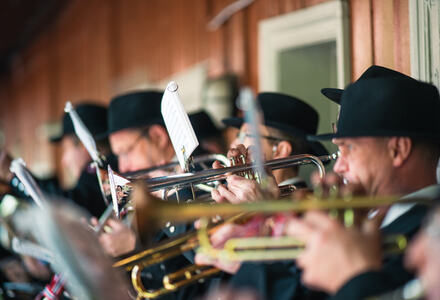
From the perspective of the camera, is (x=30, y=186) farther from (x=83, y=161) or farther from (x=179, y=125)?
(x=83, y=161)

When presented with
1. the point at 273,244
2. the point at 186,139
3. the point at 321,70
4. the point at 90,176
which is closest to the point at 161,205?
the point at 273,244

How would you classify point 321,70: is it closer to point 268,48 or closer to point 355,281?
point 268,48

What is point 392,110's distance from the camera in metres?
2.01

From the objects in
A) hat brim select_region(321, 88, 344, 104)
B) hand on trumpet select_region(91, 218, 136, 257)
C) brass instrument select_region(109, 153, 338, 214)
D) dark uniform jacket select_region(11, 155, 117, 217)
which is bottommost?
dark uniform jacket select_region(11, 155, 117, 217)

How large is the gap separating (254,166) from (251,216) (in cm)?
53

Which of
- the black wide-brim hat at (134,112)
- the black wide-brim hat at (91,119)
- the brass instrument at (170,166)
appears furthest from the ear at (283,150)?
the black wide-brim hat at (91,119)

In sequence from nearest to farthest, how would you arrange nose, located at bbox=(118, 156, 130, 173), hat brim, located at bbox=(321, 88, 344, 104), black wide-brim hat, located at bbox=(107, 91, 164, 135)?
hat brim, located at bbox=(321, 88, 344, 104) → nose, located at bbox=(118, 156, 130, 173) → black wide-brim hat, located at bbox=(107, 91, 164, 135)

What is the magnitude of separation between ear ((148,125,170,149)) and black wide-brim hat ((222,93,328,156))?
0.90 m

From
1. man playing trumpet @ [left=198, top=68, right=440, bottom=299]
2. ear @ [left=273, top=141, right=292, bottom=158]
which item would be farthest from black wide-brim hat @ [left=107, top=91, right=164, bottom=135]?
man playing trumpet @ [left=198, top=68, right=440, bottom=299]

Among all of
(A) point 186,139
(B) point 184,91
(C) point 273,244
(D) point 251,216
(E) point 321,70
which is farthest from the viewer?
(B) point 184,91

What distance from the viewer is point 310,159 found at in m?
2.91

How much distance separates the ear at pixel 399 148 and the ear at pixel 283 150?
1.30m

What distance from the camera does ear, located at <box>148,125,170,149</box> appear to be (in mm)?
4031

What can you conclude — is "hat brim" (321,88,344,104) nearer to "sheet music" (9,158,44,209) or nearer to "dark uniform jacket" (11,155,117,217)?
"sheet music" (9,158,44,209)
